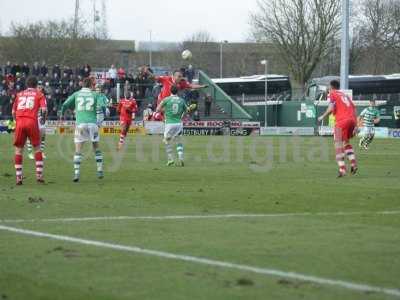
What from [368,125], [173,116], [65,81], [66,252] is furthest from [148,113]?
[66,252]

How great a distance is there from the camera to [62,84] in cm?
5550

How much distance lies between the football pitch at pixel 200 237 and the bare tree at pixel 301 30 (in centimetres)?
6006

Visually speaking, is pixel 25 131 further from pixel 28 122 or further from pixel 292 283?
pixel 292 283

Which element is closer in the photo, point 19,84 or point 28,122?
point 28,122

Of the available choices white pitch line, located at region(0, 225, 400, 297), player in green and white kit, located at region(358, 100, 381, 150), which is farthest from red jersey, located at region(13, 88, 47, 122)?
player in green and white kit, located at region(358, 100, 381, 150)

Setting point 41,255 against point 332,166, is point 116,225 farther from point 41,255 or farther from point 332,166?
point 332,166

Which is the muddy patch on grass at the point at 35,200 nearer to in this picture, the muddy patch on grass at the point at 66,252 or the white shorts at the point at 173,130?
the muddy patch on grass at the point at 66,252

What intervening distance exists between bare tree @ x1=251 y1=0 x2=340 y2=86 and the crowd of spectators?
2567cm

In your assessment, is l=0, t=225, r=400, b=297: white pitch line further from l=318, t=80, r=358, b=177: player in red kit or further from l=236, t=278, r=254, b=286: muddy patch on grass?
l=318, t=80, r=358, b=177: player in red kit

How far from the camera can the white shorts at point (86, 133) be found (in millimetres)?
21000

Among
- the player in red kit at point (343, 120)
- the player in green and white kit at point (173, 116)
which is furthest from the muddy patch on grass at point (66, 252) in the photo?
the player in green and white kit at point (173, 116)

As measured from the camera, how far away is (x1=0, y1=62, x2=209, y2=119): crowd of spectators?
53.9 meters

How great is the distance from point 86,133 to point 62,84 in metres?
35.0

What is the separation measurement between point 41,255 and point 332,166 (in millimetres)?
16861
